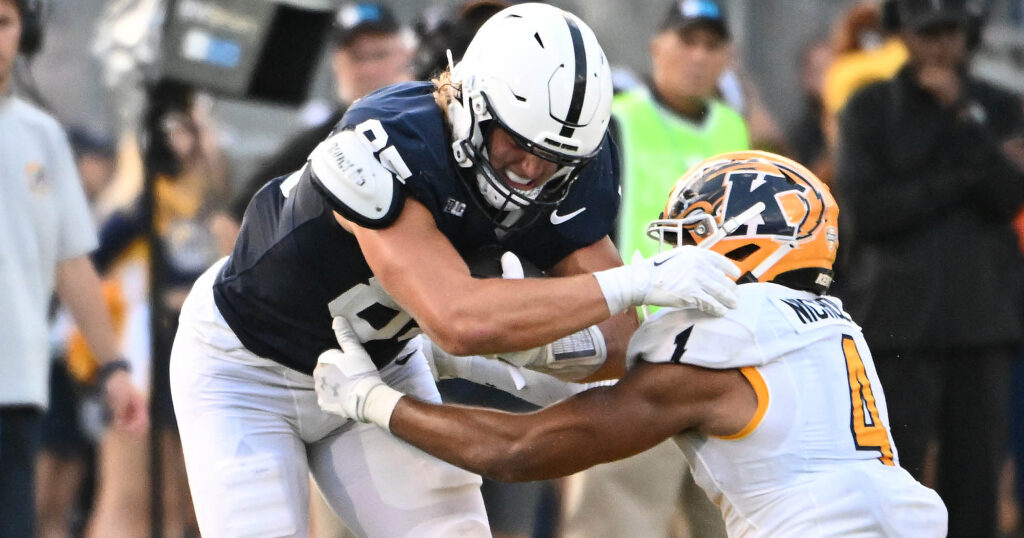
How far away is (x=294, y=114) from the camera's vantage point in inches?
264

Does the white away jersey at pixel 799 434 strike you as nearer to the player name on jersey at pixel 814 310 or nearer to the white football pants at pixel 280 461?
the player name on jersey at pixel 814 310

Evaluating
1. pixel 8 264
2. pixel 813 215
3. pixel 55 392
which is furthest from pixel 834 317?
pixel 55 392

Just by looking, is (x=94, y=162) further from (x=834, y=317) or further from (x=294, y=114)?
(x=834, y=317)

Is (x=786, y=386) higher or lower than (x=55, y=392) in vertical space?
higher

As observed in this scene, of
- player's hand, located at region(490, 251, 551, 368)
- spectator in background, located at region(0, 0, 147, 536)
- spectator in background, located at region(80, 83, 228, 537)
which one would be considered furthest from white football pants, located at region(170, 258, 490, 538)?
spectator in background, located at region(80, 83, 228, 537)

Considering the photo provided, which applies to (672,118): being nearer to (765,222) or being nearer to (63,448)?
(765,222)

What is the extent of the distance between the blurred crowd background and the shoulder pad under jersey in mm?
1483

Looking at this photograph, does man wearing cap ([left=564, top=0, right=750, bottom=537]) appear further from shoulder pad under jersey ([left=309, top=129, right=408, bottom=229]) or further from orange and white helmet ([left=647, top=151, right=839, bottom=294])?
shoulder pad under jersey ([left=309, top=129, right=408, bottom=229])

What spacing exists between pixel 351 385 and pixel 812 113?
4036 mm

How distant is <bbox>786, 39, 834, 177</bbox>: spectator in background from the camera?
646 cm

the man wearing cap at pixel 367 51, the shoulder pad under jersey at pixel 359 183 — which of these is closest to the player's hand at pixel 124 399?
the man wearing cap at pixel 367 51

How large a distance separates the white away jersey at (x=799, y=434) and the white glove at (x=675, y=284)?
0.24ft

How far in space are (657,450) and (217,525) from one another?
1442 millimetres

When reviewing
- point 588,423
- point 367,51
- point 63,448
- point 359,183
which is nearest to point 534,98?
point 359,183
